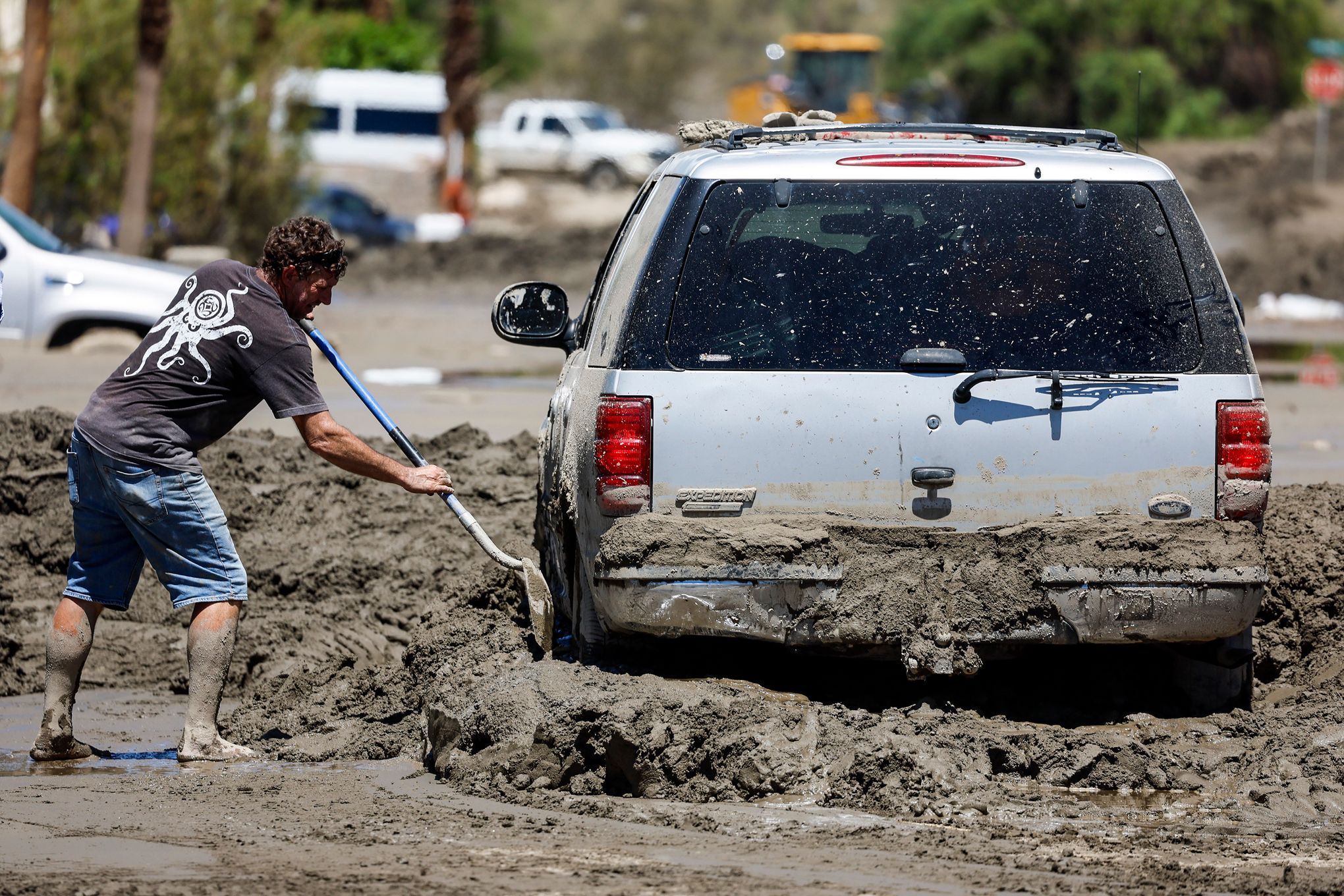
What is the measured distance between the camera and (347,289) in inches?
1227

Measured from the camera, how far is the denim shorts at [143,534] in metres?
6.02

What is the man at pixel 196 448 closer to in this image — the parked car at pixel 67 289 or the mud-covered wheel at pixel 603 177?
the parked car at pixel 67 289

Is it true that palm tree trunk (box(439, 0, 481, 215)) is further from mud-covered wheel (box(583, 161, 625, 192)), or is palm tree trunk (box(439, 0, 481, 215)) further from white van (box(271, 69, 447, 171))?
mud-covered wheel (box(583, 161, 625, 192))

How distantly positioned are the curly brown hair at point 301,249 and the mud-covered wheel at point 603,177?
4245 cm

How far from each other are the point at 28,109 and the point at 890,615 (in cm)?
1995

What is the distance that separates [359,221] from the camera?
36875mm

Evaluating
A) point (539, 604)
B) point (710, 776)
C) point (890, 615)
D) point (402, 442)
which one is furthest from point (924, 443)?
point (402, 442)

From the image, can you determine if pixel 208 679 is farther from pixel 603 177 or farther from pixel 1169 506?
pixel 603 177

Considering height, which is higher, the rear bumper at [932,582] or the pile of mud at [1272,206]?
the pile of mud at [1272,206]

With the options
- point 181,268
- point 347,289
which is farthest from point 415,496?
point 347,289

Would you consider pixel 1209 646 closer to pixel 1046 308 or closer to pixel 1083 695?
pixel 1083 695

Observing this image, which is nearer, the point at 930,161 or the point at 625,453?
the point at 625,453

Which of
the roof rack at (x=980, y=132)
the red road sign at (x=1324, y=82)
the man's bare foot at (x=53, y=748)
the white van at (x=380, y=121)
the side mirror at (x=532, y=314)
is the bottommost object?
the man's bare foot at (x=53, y=748)

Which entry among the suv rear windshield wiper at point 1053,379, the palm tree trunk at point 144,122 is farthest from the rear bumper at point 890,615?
the palm tree trunk at point 144,122
